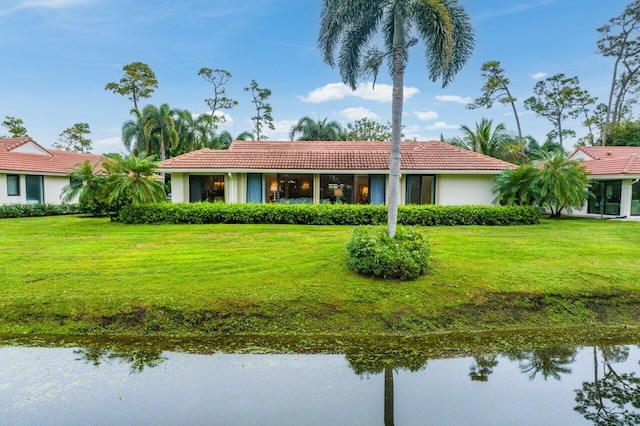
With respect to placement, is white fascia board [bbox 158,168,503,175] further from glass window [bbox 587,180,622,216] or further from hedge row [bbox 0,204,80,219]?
hedge row [bbox 0,204,80,219]

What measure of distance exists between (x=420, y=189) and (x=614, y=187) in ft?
32.6

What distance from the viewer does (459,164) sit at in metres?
18.5

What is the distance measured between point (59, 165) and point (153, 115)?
1022 cm

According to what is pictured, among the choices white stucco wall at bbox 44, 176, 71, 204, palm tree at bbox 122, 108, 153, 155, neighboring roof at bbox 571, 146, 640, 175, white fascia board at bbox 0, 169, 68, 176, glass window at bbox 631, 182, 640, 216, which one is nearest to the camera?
neighboring roof at bbox 571, 146, 640, 175

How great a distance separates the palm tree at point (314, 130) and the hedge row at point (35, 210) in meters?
21.6

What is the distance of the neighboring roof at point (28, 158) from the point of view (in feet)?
71.8

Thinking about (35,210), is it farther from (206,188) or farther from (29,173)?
(206,188)

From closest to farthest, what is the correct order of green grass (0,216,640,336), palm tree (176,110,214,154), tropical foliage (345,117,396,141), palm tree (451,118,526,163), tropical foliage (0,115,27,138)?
green grass (0,216,640,336), palm tree (451,118,526,163), palm tree (176,110,214,154), tropical foliage (0,115,27,138), tropical foliage (345,117,396,141)

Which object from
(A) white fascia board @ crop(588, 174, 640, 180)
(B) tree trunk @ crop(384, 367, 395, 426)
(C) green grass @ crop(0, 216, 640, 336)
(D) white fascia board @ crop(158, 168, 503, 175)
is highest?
(D) white fascia board @ crop(158, 168, 503, 175)

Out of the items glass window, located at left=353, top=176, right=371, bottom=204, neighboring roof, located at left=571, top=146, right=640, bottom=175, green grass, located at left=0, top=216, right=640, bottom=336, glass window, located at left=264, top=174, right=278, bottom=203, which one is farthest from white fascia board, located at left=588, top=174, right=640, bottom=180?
glass window, located at left=264, top=174, right=278, bottom=203

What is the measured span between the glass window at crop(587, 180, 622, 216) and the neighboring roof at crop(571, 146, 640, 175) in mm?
706

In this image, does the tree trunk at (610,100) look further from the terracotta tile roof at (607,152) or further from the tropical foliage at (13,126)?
the tropical foliage at (13,126)

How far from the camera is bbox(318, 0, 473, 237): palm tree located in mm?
8742

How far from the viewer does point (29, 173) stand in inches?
875
